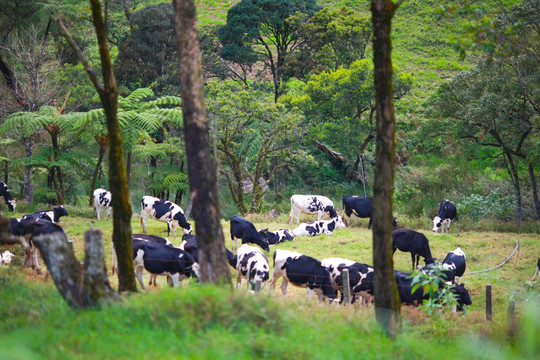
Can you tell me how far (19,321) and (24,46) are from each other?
19.2 metres

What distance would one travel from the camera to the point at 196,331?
6.29 metres

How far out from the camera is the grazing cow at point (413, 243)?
50.9 feet

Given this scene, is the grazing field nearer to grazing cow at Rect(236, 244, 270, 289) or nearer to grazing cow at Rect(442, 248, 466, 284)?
grazing cow at Rect(236, 244, 270, 289)

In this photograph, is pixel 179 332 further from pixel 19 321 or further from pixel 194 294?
pixel 19 321

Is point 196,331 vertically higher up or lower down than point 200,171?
lower down

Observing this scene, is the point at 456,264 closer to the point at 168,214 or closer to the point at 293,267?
the point at 293,267

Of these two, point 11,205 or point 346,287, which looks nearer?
point 346,287

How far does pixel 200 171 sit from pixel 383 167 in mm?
2669

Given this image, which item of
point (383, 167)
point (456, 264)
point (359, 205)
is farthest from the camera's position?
point (359, 205)

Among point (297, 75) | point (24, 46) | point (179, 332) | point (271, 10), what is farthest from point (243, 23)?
point (179, 332)

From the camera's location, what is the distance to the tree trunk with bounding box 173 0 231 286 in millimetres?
8000

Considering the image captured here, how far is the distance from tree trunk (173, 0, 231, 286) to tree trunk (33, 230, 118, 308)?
4.78ft

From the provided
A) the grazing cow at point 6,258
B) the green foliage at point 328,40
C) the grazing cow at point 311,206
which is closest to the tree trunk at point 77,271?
the grazing cow at point 6,258

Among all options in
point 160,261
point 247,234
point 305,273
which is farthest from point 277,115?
point 160,261
